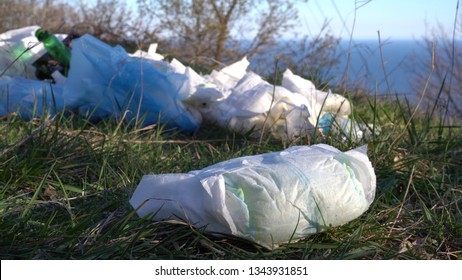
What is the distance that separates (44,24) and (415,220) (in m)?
5.83

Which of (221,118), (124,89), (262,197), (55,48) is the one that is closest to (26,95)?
(124,89)

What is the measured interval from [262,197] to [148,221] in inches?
12.3

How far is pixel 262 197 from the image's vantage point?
1.46 metres

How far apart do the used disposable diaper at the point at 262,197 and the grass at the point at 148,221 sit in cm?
4

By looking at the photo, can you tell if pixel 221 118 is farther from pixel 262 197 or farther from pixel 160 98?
pixel 262 197

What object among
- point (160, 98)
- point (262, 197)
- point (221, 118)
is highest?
point (262, 197)

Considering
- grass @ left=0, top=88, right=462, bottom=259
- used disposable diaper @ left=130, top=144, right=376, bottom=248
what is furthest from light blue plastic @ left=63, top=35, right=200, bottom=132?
used disposable diaper @ left=130, top=144, right=376, bottom=248

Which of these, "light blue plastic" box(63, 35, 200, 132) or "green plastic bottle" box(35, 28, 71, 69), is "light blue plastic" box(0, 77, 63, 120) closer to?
"light blue plastic" box(63, 35, 200, 132)

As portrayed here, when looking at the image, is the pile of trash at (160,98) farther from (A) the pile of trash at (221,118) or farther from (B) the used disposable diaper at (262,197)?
(B) the used disposable diaper at (262,197)

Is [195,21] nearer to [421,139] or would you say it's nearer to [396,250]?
[421,139]

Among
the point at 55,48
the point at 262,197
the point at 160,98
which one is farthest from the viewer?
the point at 55,48

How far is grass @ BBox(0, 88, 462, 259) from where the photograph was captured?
1.48 meters

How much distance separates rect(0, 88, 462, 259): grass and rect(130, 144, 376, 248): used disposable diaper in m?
0.04

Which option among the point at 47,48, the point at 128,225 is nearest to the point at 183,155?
the point at 128,225
